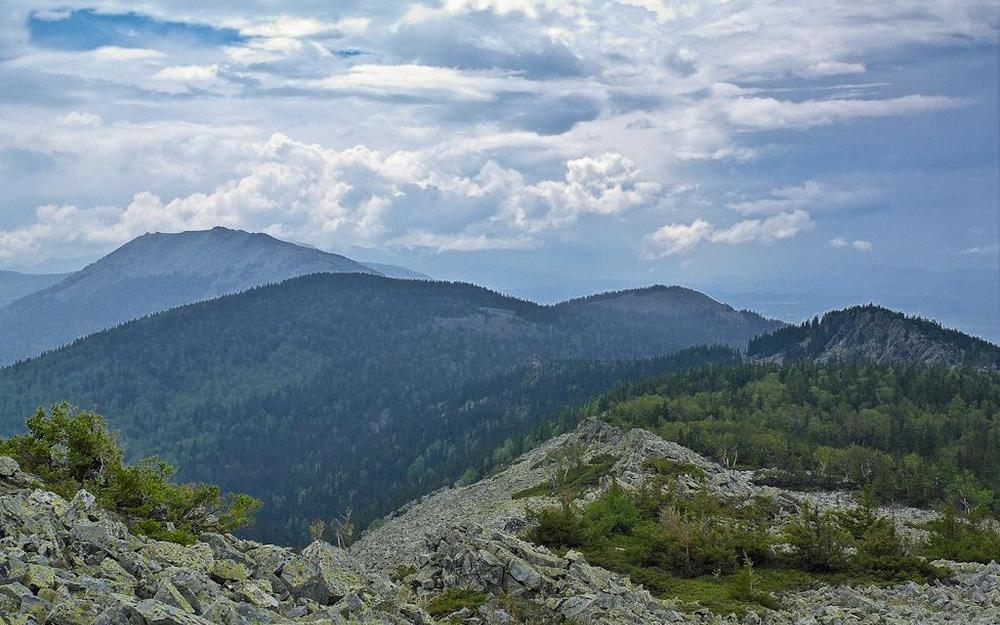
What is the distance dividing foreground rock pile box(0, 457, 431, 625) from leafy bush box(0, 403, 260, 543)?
4.21 meters

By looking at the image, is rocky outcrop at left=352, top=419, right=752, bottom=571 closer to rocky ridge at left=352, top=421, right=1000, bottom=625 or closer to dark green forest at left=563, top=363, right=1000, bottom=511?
dark green forest at left=563, top=363, right=1000, bottom=511

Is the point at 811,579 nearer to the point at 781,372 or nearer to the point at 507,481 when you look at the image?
the point at 507,481

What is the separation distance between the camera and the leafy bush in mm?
41500

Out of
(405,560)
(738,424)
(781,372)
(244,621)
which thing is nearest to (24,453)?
(244,621)

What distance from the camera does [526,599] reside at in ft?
134

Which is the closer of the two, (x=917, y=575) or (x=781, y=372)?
(x=917, y=575)

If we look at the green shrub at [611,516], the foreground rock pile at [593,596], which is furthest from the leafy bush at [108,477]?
the green shrub at [611,516]

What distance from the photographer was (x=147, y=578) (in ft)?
90.0

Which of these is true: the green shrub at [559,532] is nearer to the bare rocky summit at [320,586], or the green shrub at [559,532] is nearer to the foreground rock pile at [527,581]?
the bare rocky summit at [320,586]

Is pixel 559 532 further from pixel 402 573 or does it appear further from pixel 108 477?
pixel 108 477

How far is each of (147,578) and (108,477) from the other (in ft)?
65.9

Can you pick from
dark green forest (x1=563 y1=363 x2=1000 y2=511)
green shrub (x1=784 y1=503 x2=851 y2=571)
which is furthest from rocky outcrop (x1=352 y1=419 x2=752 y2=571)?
green shrub (x1=784 y1=503 x2=851 y2=571)

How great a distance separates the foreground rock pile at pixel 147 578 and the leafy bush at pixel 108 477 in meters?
4.21

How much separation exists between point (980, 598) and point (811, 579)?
32.7 ft
